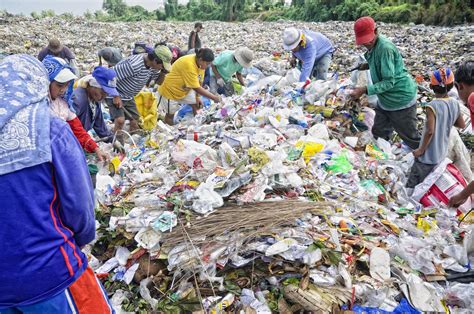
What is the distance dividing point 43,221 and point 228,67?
4.73m

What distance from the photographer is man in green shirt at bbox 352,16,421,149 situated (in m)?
3.61

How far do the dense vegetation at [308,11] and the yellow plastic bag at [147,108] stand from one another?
18.4m

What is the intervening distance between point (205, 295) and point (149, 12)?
42284 mm

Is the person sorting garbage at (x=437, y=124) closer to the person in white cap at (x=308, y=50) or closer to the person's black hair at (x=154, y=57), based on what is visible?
the person in white cap at (x=308, y=50)

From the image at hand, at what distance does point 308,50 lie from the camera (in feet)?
17.0

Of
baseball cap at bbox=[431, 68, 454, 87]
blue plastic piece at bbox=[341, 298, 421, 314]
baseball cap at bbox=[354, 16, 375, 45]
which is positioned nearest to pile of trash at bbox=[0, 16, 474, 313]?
blue plastic piece at bbox=[341, 298, 421, 314]

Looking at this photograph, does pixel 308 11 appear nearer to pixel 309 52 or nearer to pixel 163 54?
pixel 309 52

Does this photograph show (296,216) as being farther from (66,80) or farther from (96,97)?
(96,97)

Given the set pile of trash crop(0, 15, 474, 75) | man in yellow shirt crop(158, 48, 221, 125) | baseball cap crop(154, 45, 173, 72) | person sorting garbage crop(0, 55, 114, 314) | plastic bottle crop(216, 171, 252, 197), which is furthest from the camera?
pile of trash crop(0, 15, 474, 75)

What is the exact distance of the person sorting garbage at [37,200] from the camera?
119 centimetres

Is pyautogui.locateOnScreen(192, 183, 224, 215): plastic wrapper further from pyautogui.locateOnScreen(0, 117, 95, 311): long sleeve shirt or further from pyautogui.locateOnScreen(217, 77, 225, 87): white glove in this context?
pyautogui.locateOnScreen(217, 77, 225, 87): white glove

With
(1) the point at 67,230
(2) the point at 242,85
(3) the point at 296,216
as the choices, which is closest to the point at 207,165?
(3) the point at 296,216

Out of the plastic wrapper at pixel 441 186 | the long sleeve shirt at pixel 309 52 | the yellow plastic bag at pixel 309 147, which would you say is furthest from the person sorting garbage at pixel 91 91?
the plastic wrapper at pixel 441 186

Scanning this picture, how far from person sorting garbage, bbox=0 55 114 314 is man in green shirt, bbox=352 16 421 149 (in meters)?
3.12
